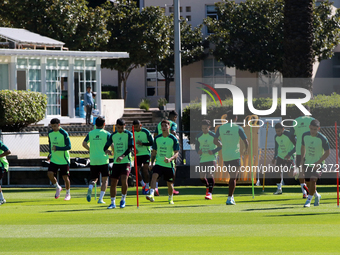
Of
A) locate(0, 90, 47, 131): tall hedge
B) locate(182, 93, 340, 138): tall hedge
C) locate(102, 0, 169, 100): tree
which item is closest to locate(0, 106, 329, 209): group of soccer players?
locate(182, 93, 340, 138): tall hedge

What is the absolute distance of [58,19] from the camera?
117 ft

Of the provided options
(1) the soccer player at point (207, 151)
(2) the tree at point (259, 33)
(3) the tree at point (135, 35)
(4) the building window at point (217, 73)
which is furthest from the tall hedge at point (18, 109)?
(4) the building window at point (217, 73)

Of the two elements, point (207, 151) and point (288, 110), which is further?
point (288, 110)

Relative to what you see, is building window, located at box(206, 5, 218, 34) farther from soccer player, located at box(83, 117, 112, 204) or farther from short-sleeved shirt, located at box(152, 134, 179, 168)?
short-sleeved shirt, located at box(152, 134, 179, 168)

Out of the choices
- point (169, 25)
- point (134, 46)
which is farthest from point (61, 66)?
point (169, 25)

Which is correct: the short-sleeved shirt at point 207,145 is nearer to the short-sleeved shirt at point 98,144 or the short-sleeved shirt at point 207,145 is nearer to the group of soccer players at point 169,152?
the group of soccer players at point 169,152

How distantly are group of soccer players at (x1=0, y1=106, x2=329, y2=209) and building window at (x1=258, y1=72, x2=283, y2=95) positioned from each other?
1412 inches

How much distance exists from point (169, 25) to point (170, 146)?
33.4m

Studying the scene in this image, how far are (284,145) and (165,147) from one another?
3.38m

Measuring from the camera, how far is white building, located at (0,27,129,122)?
97.2ft

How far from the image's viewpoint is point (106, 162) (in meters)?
13.5

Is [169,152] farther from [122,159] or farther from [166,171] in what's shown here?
[122,159]

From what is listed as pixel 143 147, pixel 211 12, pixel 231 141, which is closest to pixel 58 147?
pixel 143 147

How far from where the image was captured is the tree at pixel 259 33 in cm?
4728
